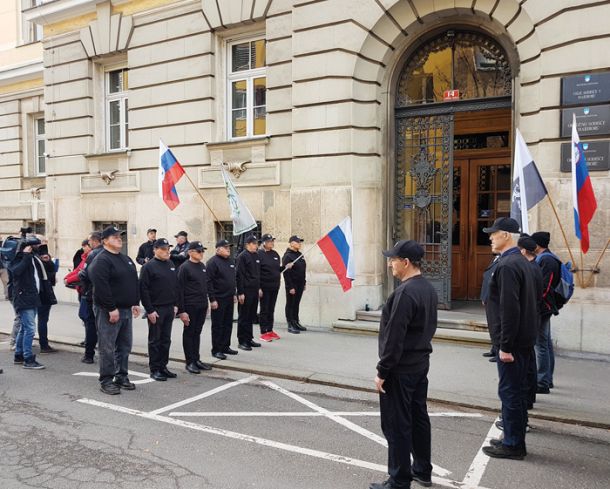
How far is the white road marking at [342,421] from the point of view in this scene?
179 inches

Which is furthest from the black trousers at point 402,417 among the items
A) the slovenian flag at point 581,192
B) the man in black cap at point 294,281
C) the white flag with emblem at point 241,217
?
the man in black cap at point 294,281

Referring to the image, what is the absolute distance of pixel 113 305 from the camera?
6723 millimetres

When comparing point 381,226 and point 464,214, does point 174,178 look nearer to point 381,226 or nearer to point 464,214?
point 381,226

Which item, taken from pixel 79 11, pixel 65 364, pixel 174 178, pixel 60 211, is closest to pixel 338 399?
pixel 65 364

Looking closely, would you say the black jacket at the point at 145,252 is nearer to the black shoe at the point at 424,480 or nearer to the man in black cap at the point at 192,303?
the man in black cap at the point at 192,303

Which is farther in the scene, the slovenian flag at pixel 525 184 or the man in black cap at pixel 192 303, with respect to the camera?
the man in black cap at pixel 192 303

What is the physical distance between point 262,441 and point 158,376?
2.72m

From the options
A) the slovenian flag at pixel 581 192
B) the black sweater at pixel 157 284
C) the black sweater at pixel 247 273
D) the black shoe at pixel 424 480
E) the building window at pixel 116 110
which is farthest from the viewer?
the building window at pixel 116 110

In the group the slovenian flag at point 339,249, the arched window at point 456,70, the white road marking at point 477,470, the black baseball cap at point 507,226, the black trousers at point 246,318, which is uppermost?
the arched window at point 456,70

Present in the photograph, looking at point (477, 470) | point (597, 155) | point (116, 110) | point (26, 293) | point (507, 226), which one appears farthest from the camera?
point (116, 110)

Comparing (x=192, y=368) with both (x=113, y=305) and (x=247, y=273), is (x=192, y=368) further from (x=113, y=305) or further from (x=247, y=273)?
(x=247, y=273)

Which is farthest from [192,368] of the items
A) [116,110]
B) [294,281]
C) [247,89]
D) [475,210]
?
[116,110]

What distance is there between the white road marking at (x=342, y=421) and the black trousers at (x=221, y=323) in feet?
4.75

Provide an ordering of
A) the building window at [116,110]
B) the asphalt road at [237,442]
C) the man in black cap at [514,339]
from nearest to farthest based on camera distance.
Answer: the asphalt road at [237,442] < the man in black cap at [514,339] < the building window at [116,110]
